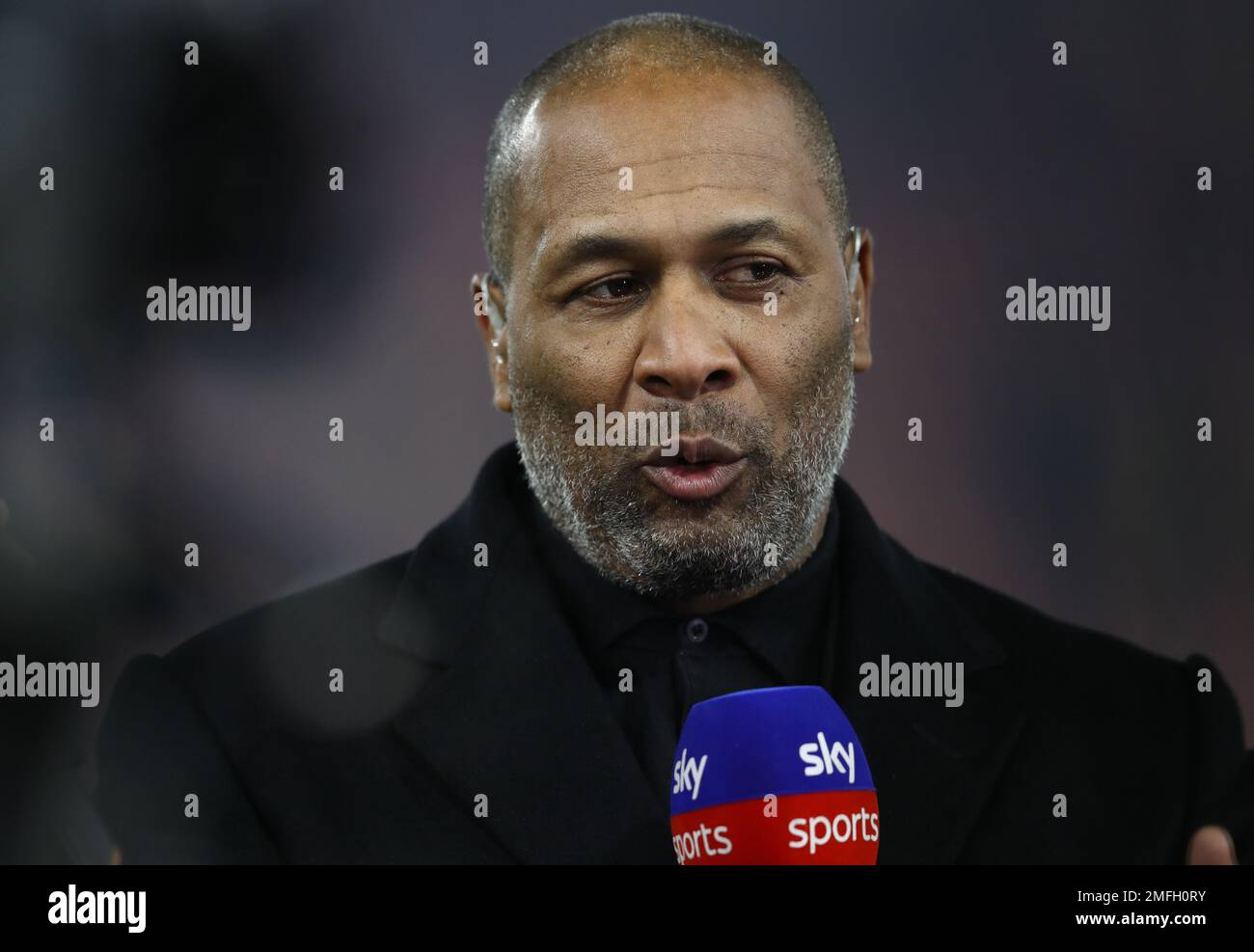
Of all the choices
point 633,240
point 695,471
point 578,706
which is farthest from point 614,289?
point 578,706

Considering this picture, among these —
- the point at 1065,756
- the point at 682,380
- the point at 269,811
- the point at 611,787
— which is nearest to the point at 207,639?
the point at 269,811

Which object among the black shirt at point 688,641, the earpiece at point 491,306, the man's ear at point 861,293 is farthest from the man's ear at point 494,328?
the man's ear at point 861,293

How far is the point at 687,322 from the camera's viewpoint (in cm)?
267

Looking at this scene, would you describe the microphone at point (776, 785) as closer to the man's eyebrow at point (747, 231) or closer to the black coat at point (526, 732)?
the black coat at point (526, 732)

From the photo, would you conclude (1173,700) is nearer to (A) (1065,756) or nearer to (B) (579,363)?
(A) (1065,756)

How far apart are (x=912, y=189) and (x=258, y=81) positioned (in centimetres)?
138

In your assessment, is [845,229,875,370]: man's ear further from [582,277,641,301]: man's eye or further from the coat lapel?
the coat lapel

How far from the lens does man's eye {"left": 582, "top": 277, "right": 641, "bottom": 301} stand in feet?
9.04

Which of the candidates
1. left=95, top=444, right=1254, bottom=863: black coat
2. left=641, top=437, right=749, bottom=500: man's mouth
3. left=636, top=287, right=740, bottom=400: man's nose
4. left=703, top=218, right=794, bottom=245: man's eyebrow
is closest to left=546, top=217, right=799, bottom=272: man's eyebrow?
left=703, top=218, right=794, bottom=245: man's eyebrow

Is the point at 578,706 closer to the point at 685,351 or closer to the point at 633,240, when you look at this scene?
the point at 685,351

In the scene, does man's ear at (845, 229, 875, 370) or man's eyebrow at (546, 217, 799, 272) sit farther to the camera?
man's ear at (845, 229, 875, 370)

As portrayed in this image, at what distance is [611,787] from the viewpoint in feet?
8.61

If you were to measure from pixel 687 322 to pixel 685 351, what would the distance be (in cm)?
6

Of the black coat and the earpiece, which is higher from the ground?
the earpiece
